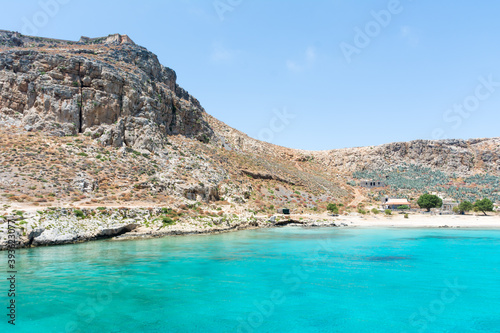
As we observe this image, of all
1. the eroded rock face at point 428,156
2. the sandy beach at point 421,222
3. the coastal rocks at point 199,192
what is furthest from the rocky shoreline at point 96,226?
the eroded rock face at point 428,156

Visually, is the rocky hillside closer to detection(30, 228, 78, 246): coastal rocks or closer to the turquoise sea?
detection(30, 228, 78, 246): coastal rocks

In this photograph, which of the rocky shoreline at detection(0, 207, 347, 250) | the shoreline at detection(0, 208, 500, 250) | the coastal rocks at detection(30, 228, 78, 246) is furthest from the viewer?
the shoreline at detection(0, 208, 500, 250)

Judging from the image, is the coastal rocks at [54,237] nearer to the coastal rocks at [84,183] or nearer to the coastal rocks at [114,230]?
the coastal rocks at [114,230]

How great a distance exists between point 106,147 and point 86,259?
33158 mm

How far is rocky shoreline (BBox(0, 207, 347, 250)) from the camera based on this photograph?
25938mm

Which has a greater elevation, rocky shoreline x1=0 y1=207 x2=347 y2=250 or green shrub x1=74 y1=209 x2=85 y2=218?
green shrub x1=74 y1=209 x2=85 y2=218

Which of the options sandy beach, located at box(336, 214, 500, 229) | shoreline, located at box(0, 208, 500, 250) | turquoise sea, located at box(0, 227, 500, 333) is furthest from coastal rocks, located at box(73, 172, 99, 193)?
sandy beach, located at box(336, 214, 500, 229)

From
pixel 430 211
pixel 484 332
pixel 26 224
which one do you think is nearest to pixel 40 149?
pixel 26 224

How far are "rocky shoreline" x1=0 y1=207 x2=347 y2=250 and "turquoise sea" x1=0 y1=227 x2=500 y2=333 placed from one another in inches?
96.8

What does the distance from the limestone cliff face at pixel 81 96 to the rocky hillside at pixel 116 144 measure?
16cm

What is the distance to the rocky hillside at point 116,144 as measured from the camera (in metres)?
40.3

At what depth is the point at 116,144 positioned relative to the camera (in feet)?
173

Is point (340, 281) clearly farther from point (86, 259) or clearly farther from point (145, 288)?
point (86, 259)

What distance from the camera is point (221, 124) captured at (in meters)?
96.2
